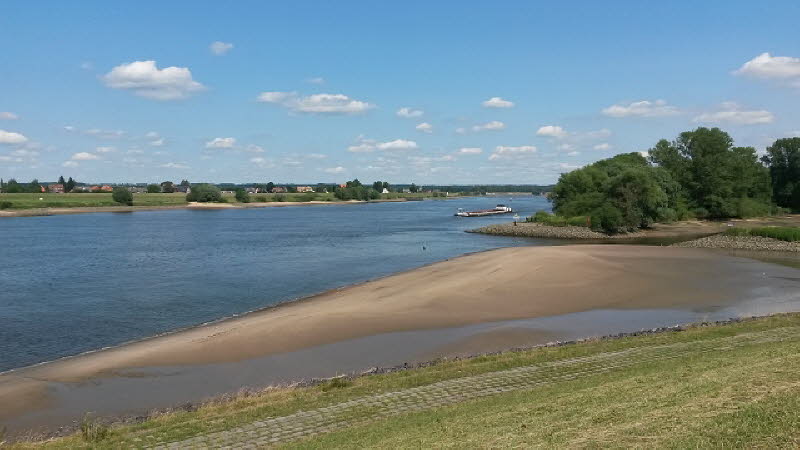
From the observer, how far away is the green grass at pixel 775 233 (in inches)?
2504

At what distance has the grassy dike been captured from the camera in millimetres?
10078

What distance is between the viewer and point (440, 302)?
35344mm

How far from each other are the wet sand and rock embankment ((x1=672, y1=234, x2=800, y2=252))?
1017 centimetres

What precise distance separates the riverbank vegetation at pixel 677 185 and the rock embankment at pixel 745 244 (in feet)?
62.0

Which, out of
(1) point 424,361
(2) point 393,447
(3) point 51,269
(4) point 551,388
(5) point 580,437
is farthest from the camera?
(3) point 51,269

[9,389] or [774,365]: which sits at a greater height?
[774,365]

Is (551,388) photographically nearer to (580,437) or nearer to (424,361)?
(580,437)

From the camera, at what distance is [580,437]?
33.8ft

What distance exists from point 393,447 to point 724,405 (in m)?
6.45

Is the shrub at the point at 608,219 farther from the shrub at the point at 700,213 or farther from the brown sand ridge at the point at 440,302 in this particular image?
the brown sand ridge at the point at 440,302

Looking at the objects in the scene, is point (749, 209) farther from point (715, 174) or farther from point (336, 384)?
point (336, 384)

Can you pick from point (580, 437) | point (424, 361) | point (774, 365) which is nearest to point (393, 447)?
point (580, 437)

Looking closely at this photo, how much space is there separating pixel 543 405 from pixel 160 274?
149ft

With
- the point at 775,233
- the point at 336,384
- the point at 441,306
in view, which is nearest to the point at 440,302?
the point at 441,306
